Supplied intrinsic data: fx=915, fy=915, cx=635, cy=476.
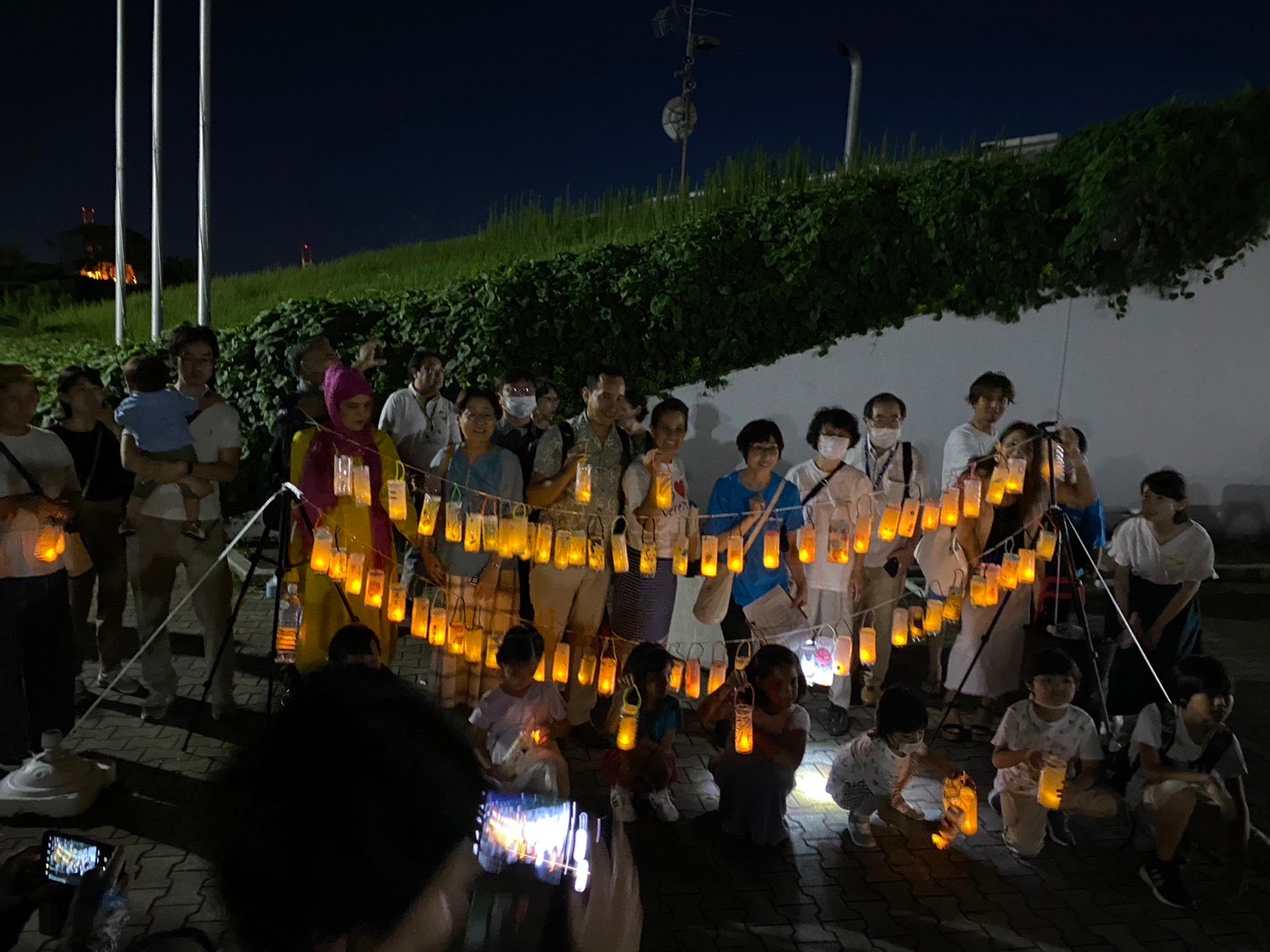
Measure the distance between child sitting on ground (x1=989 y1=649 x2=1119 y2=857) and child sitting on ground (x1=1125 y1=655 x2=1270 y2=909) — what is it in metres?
0.21

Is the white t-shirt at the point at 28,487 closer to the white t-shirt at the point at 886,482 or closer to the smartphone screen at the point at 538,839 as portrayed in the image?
the smartphone screen at the point at 538,839

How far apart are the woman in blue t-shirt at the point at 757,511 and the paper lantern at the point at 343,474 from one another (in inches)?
79.3

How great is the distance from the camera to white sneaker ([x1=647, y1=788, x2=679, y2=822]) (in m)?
4.56

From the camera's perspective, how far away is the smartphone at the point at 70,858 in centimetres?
278

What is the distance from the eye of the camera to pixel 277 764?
4.03 ft

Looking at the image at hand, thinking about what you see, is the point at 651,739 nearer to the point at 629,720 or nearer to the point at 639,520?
the point at 629,720

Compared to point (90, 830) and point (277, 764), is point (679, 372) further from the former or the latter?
point (277, 764)

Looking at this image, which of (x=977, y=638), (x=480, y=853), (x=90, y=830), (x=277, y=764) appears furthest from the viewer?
(x=977, y=638)

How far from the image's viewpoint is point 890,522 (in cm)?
512

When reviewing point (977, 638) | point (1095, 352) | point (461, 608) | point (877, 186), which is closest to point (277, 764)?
point (461, 608)

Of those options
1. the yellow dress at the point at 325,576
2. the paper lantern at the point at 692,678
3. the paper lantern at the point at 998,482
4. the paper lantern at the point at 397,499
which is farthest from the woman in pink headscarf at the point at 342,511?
the paper lantern at the point at 998,482

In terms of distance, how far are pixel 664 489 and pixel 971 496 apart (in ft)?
5.60

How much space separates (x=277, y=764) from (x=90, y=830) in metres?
3.75

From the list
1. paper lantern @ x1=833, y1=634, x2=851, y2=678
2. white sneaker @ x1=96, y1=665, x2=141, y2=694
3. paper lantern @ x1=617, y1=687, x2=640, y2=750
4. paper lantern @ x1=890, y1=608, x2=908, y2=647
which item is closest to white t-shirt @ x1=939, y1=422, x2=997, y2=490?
paper lantern @ x1=890, y1=608, x2=908, y2=647
